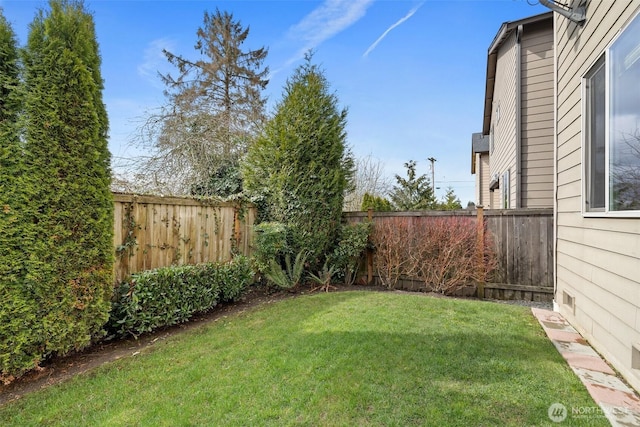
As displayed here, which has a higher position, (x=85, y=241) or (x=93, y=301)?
(x=85, y=241)

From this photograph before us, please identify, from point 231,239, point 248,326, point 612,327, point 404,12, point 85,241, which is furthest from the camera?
point 404,12

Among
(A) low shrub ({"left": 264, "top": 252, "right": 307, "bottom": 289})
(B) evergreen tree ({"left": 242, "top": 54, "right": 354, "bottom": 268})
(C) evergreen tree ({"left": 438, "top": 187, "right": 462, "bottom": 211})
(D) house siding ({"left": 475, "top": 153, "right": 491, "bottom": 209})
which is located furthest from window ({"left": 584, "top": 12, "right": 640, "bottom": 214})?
(D) house siding ({"left": 475, "top": 153, "right": 491, "bottom": 209})

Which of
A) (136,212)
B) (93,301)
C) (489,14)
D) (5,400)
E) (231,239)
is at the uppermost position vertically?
(489,14)

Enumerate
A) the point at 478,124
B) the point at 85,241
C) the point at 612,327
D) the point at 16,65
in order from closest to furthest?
the point at 612,327
the point at 16,65
the point at 85,241
the point at 478,124

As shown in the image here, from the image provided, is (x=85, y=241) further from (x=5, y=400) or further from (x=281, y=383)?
(x=281, y=383)

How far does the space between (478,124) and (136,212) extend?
15.6m

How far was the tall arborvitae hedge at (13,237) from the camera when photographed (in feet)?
8.86

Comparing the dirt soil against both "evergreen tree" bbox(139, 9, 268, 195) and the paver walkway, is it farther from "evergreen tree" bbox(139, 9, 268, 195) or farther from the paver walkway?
"evergreen tree" bbox(139, 9, 268, 195)

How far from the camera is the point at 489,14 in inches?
253

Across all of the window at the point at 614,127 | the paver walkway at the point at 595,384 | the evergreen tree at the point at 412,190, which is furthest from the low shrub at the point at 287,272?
the evergreen tree at the point at 412,190

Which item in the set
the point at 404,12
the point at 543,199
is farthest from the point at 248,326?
the point at 404,12

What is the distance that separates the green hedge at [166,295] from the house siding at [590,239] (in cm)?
447

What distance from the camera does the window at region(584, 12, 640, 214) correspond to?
7.64 ft

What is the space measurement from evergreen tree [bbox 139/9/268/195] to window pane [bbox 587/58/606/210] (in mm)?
6577
